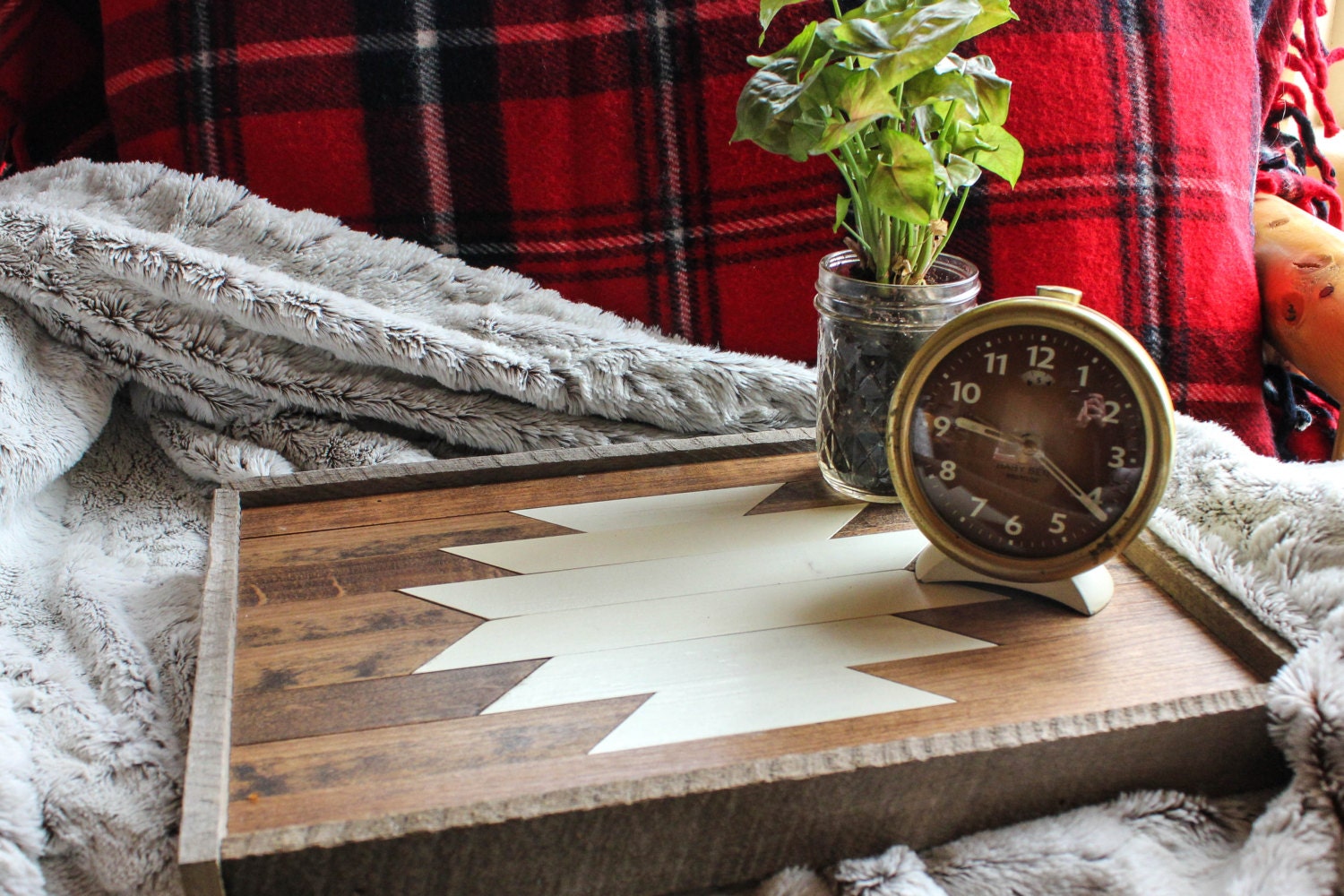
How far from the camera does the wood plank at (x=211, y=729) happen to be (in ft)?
1.69

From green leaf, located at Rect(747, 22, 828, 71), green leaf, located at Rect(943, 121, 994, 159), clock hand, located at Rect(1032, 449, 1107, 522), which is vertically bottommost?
clock hand, located at Rect(1032, 449, 1107, 522)

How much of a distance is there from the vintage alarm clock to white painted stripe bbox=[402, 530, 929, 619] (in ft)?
0.21

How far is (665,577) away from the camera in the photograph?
747 mm

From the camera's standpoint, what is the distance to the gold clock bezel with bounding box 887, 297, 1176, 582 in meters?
0.64

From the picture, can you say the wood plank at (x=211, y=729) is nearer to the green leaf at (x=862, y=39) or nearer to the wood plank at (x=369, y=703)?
the wood plank at (x=369, y=703)

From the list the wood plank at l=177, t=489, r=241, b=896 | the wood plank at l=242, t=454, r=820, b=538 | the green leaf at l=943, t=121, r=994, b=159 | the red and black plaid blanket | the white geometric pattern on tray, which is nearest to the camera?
the wood plank at l=177, t=489, r=241, b=896

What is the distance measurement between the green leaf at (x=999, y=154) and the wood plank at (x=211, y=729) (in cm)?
58

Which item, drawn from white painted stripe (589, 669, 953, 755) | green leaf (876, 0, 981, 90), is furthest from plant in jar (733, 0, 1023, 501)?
white painted stripe (589, 669, 953, 755)

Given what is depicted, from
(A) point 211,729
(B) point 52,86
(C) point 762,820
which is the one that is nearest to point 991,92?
(C) point 762,820

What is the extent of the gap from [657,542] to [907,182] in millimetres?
306

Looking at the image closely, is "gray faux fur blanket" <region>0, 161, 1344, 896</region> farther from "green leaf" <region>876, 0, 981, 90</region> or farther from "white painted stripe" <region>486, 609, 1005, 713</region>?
"green leaf" <region>876, 0, 981, 90</region>

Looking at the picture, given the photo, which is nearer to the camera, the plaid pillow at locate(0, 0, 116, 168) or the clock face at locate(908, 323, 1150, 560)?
the clock face at locate(908, 323, 1150, 560)

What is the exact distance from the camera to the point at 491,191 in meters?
1.07

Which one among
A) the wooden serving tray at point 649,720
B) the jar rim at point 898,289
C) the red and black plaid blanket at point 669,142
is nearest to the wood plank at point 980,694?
the wooden serving tray at point 649,720
